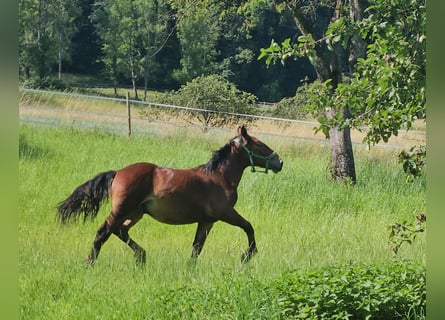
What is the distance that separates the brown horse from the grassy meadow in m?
0.09

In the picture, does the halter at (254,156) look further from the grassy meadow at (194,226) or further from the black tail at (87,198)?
the black tail at (87,198)

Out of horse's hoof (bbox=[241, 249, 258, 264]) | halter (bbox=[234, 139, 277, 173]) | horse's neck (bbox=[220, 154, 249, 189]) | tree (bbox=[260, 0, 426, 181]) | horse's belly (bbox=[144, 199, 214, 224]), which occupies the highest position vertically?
tree (bbox=[260, 0, 426, 181])

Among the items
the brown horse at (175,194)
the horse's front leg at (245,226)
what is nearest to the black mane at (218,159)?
the brown horse at (175,194)

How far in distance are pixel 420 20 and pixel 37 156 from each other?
9.36 feet

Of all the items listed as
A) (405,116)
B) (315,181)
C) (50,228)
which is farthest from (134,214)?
(405,116)

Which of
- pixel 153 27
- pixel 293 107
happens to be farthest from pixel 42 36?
pixel 293 107

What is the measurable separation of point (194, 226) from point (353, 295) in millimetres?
1460

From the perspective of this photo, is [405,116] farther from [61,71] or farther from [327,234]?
[61,71]

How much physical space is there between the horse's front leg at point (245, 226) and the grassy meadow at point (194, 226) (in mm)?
52

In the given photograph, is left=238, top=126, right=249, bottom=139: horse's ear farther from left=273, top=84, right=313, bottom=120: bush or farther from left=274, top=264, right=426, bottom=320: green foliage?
left=274, top=264, right=426, bottom=320: green foliage

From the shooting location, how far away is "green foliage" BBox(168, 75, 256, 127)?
450cm

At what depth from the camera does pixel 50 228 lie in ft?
14.1

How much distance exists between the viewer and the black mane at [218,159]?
14.2ft

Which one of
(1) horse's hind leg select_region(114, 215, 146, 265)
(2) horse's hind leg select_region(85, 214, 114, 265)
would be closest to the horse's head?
(1) horse's hind leg select_region(114, 215, 146, 265)
